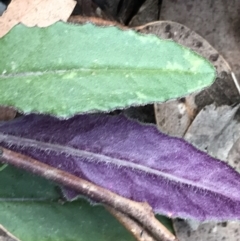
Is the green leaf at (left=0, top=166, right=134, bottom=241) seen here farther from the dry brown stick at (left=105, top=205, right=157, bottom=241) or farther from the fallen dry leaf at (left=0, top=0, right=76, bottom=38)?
the fallen dry leaf at (left=0, top=0, right=76, bottom=38)

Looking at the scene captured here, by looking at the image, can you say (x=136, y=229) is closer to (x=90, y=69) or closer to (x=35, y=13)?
(x=90, y=69)

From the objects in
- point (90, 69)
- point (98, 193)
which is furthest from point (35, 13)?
point (98, 193)

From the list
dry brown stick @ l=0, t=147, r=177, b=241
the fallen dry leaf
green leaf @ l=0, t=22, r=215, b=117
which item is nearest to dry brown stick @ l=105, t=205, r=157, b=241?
dry brown stick @ l=0, t=147, r=177, b=241

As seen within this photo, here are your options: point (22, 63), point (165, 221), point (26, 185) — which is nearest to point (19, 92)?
point (22, 63)

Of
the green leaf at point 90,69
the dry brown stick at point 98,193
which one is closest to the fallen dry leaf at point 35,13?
the green leaf at point 90,69

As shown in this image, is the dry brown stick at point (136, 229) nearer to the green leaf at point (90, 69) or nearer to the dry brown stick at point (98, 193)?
the dry brown stick at point (98, 193)
